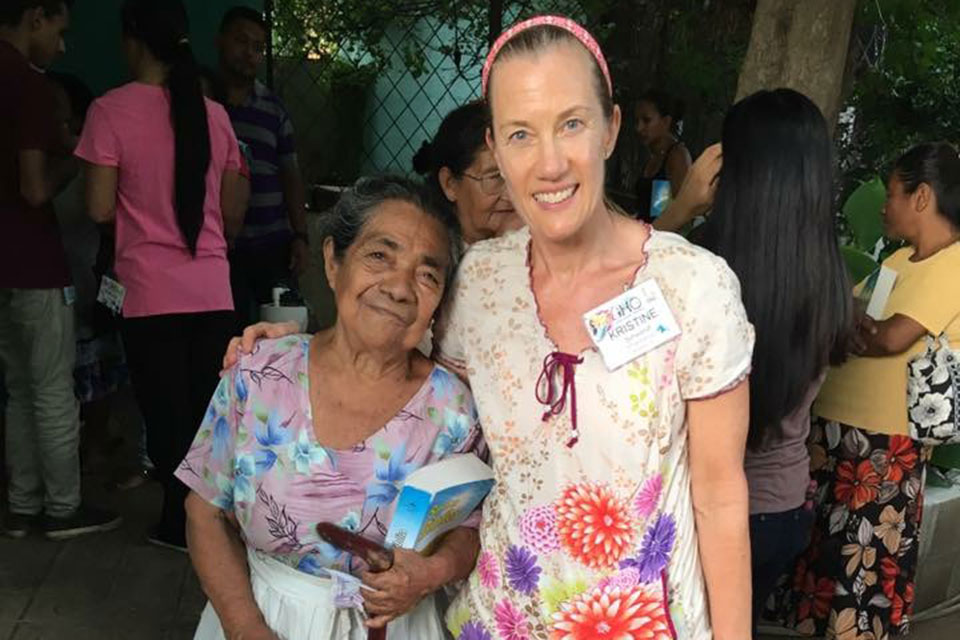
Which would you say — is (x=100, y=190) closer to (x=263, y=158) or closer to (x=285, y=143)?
(x=263, y=158)

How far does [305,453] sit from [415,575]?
28 cm

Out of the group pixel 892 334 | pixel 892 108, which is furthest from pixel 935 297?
pixel 892 108

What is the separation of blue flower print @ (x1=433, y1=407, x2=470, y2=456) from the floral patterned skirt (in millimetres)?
1938

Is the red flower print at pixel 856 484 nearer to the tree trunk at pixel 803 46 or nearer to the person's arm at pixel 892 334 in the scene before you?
the person's arm at pixel 892 334

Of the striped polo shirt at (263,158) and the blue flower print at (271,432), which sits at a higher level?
the striped polo shirt at (263,158)

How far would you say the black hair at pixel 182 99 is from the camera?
3289 millimetres

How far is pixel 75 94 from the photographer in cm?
418

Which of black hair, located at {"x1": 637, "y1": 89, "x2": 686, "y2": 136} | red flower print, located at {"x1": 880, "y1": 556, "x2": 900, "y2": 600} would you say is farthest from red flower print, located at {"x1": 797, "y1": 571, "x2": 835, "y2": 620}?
black hair, located at {"x1": 637, "y1": 89, "x2": 686, "y2": 136}

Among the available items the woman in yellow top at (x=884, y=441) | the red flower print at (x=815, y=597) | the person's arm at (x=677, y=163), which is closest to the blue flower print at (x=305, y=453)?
the woman in yellow top at (x=884, y=441)

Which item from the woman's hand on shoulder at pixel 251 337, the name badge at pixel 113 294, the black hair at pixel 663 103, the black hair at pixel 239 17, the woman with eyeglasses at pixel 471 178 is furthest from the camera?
the black hair at pixel 663 103

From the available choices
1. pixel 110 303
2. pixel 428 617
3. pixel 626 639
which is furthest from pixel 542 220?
pixel 110 303

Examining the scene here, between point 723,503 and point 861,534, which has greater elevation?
point 723,503

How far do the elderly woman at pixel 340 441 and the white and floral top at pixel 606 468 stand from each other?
7.0 inches

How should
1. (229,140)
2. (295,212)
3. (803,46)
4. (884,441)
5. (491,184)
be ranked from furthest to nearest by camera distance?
1. (295,212)
2. (229,140)
3. (884,441)
4. (803,46)
5. (491,184)
